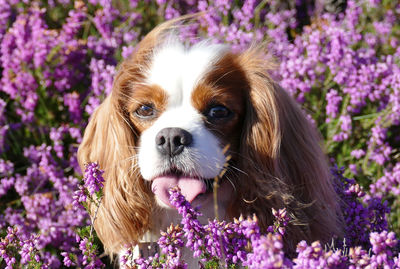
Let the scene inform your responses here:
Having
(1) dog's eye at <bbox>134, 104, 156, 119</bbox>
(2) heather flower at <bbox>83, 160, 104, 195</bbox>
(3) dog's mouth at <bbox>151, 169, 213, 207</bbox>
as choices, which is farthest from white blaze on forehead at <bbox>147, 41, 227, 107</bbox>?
(2) heather flower at <bbox>83, 160, 104, 195</bbox>

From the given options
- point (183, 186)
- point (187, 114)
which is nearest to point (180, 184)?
point (183, 186)

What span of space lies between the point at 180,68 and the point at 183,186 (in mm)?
531

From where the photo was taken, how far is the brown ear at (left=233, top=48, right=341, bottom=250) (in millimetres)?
2328

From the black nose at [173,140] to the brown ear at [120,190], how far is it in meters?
0.24

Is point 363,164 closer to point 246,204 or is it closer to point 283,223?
point 246,204

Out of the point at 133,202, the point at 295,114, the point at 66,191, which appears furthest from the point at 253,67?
the point at 66,191

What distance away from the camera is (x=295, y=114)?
8.38ft

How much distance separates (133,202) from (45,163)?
1.19 metres

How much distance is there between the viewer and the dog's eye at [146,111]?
2.40m

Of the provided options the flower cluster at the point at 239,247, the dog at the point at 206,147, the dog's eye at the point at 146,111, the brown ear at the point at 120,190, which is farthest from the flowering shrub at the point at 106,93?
the flower cluster at the point at 239,247

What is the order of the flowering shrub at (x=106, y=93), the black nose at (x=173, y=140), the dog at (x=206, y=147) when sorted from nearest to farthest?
the black nose at (x=173, y=140) < the dog at (x=206, y=147) < the flowering shrub at (x=106, y=93)

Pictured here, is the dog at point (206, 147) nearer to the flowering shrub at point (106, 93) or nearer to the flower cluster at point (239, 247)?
the flowering shrub at point (106, 93)

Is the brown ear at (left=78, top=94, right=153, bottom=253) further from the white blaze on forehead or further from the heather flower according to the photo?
the heather flower

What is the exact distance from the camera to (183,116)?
2297 mm
